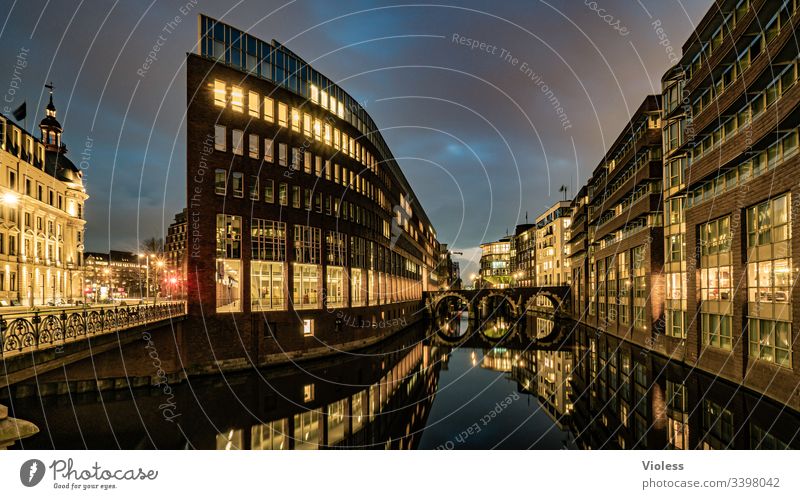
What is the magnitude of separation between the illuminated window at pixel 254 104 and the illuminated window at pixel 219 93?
2138mm

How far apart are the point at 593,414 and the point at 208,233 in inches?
1147

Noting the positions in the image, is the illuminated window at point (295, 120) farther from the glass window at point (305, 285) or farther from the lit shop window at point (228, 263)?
the glass window at point (305, 285)

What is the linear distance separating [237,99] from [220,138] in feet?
12.2

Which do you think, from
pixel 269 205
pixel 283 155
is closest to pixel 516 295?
pixel 283 155

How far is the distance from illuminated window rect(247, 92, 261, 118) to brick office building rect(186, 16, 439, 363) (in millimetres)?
91

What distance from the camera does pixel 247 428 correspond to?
2106 cm

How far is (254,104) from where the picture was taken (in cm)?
3622

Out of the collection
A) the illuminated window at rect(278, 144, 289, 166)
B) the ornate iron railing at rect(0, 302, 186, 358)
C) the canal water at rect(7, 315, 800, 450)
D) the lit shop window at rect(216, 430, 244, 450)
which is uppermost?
the illuminated window at rect(278, 144, 289, 166)

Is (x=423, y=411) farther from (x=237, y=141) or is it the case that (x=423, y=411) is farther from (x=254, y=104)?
(x=254, y=104)

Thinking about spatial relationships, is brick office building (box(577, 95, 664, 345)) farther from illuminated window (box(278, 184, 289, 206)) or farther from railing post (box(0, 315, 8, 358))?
railing post (box(0, 315, 8, 358))

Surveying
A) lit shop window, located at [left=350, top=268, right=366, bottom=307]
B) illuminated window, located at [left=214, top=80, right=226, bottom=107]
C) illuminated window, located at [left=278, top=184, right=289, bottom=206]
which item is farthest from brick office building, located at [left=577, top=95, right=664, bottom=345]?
illuminated window, located at [left=214, top=80, right=226, bottom=107]

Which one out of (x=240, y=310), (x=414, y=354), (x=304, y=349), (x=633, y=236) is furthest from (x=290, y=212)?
(x=633, y=236)

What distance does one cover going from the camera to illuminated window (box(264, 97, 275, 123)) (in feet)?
122
